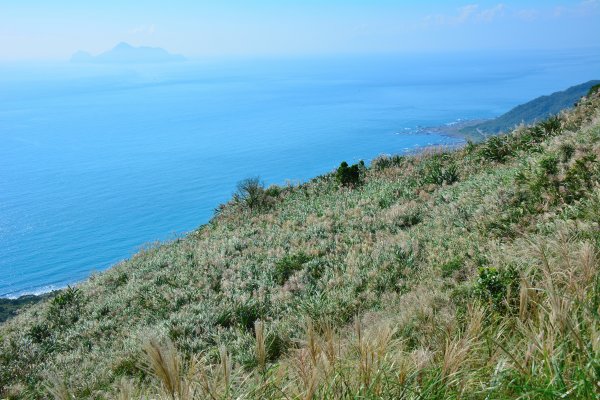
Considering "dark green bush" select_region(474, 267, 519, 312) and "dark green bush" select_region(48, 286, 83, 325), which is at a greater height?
"dark green bush" select_region(474, 267, 519, 312)

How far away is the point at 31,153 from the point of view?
429ft

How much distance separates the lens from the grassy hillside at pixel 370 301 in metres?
2.66

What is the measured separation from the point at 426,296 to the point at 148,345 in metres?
4.40

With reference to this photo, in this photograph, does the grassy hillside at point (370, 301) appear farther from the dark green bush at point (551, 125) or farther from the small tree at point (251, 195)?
the small tree at point (251, 195)

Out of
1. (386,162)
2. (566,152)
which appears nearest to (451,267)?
(566,152)

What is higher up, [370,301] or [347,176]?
[347,176]

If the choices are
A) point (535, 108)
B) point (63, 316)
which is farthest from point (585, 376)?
point (535, 108)

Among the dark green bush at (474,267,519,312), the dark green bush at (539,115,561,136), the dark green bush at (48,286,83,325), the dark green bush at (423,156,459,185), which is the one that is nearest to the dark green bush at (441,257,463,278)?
the dark green bush at (474,267,519,312)

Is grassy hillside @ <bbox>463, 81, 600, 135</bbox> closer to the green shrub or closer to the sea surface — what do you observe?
the sea surface

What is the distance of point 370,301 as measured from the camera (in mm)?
8008

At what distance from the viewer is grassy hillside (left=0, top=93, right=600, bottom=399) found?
8.73ft

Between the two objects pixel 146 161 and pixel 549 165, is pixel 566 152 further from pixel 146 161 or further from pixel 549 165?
pixel 146 161

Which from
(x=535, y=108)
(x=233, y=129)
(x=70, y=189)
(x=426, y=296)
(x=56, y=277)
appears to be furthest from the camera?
(x=233, y=129)

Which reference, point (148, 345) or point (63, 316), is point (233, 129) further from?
point (148, 345)
